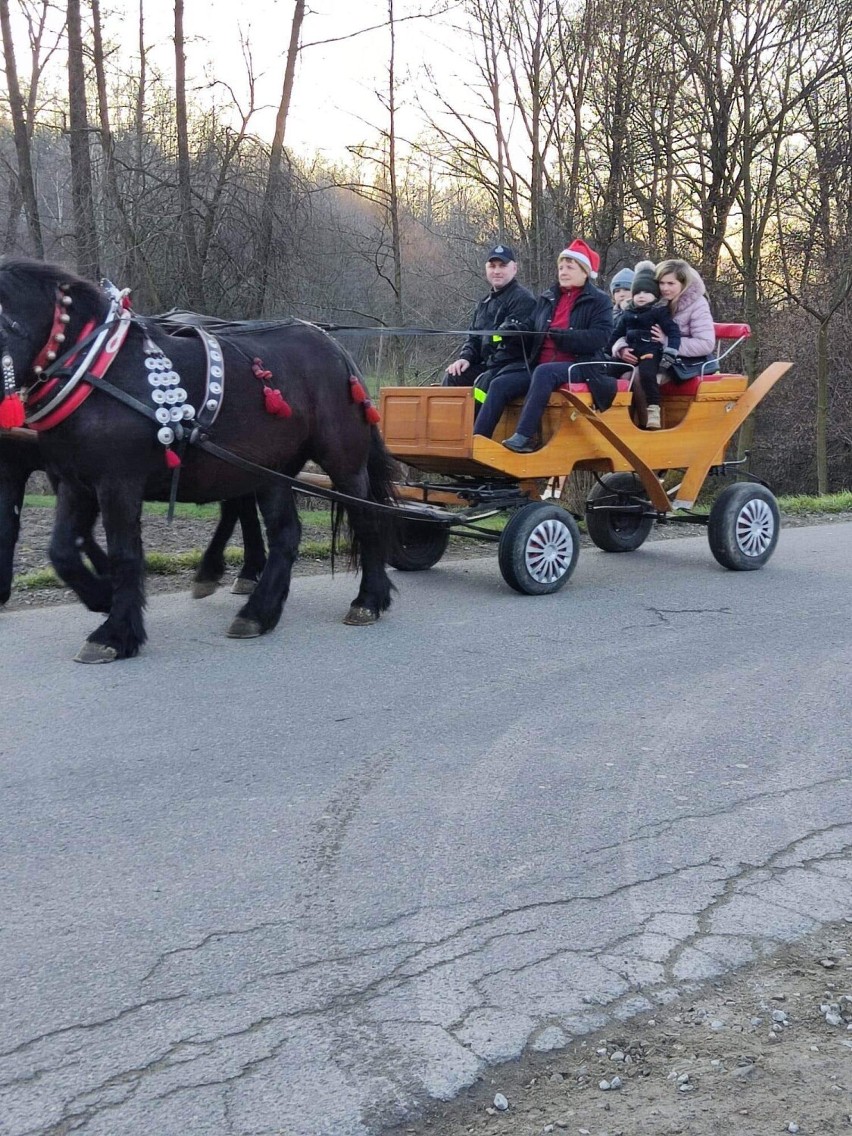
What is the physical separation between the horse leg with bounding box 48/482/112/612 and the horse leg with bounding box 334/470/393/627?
51.0 inches

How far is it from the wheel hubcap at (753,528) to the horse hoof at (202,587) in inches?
139

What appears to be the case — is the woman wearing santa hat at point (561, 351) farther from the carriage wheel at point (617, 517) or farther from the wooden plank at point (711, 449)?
the carriage wheel at point (617, 517)

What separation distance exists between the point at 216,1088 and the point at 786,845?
76.1 inches

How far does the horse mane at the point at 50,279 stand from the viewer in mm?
5344

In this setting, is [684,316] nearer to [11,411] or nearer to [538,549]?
[538,549]

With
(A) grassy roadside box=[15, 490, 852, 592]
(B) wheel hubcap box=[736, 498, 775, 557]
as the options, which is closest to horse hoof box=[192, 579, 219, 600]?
(A) grassy roadside box=[15, 490, 852, 592]

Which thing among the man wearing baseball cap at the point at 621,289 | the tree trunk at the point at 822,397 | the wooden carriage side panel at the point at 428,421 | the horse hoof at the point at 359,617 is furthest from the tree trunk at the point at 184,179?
the tree trunk at the point at 822,397

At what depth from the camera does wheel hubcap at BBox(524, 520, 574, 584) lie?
7.22 meters

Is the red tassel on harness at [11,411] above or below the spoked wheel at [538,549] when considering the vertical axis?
above

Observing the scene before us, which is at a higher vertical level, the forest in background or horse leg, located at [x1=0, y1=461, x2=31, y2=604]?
the forest in background

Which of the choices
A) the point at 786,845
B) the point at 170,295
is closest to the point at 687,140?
the point at 170,295

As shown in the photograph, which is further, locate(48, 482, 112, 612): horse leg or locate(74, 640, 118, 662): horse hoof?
locate(48, 482, 112, 612): horse leg

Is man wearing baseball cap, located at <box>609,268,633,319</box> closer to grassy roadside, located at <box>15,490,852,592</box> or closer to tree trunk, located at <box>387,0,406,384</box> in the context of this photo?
grassy roadside, located at <box>15,490,852,592</box>

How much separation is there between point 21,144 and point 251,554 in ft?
32.9
